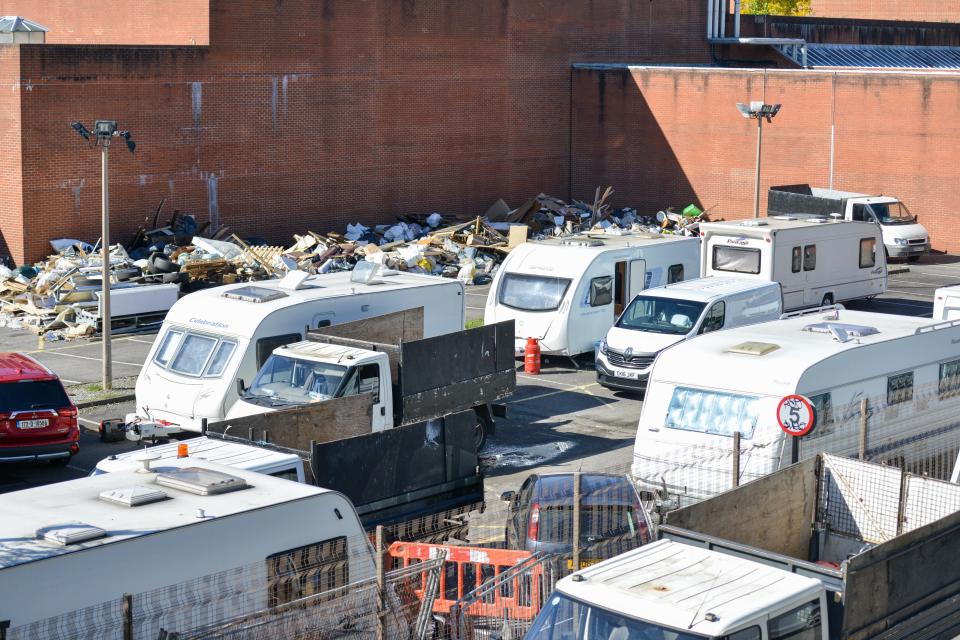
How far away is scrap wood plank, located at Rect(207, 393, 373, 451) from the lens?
1591 centimetres

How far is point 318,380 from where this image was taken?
1898 centimetres

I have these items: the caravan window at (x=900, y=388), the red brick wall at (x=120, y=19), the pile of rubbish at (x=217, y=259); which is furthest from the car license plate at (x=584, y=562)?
the red brick wall at (x=120, y=19)

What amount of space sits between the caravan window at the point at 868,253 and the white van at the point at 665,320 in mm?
7732

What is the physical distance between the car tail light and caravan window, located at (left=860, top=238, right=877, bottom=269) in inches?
804

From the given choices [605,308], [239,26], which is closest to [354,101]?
[239,26]

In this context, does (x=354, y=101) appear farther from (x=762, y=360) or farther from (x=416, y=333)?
(x=762, y=360)

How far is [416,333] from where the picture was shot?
Answer: 73.9ft

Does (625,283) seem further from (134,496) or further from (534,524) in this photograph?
(134,496)

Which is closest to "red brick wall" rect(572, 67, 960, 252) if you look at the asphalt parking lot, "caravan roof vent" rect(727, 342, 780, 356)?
the asphalt parking lot

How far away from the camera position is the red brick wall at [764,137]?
4328 cm

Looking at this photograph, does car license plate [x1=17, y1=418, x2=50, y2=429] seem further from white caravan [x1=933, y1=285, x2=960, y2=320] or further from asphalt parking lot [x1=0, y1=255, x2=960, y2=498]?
white caravan [x1=933, y1=285, x2=960, y2=320]

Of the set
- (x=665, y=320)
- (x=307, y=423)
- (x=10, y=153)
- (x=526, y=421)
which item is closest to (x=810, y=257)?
(x=665, y=320)

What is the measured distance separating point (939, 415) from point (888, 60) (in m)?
43.9

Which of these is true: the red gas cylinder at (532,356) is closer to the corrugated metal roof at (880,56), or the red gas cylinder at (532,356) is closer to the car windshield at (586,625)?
the car windshield at (586,625)
